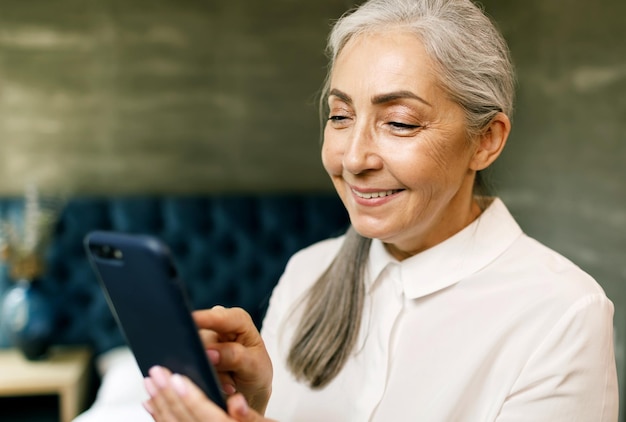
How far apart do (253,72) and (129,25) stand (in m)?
0.58

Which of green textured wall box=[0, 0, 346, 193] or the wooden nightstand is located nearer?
the wooden nightstand

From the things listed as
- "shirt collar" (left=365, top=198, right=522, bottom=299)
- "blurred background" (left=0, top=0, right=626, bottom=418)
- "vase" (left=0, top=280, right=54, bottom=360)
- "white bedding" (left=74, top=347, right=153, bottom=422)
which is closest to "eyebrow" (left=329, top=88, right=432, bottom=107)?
"shirt collar" (left=365, top=198, right=522, bottom=299)

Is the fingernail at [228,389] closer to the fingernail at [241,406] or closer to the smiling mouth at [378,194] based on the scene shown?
the fingernail at [241,406]

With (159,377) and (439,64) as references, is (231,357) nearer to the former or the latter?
(159,377)

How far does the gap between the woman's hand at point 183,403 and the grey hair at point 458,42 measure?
55cm

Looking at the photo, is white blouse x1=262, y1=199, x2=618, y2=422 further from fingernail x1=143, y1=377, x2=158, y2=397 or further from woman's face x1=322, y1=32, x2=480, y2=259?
fingernail x1=143, y1=377, x2=158, y2=397

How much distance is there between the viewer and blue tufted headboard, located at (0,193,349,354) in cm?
265

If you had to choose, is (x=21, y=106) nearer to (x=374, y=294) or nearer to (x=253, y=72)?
(x=253, y=72)

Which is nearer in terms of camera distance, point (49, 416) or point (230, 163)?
point (49, 416)

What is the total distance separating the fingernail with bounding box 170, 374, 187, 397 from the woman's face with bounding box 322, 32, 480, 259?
396 mm

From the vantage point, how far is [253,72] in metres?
2.84

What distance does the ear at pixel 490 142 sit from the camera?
1015 millimetres

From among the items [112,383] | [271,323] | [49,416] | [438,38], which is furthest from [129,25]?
[438,38]

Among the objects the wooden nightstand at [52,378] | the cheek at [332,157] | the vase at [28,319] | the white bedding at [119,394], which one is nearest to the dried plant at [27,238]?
the vase at [28,319]
